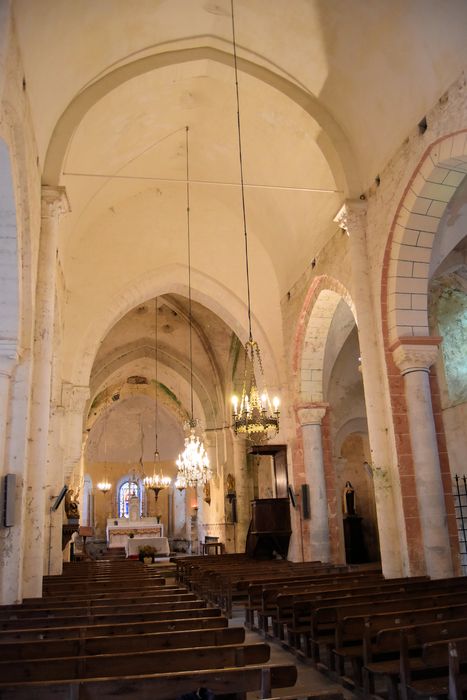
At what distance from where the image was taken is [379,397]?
9.95m

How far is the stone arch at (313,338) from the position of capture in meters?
13.2

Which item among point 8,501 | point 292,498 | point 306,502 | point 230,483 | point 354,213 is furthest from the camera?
point 230,483

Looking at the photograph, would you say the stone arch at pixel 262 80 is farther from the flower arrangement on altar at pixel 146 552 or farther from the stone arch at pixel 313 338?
the flower arrangement on altar at pixel 146 552

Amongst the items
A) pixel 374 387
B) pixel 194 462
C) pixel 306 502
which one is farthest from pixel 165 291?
pixel 374 387

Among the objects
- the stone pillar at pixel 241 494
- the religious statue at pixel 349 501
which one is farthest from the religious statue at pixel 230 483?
the religious statue at pixel 349 501

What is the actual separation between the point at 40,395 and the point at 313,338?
23.1 ft

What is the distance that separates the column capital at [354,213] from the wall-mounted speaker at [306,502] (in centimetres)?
619

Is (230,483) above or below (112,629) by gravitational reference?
above

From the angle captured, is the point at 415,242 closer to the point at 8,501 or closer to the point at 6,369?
the point at 6,369

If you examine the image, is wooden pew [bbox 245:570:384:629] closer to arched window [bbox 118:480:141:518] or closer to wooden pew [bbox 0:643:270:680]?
wooden pew [bbox 0:643:270:680]

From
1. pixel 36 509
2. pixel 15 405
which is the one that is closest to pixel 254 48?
pixel 15 405

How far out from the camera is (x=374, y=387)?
9.98m

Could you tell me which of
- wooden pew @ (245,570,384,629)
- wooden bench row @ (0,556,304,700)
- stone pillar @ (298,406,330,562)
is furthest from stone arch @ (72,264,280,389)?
wooden bench row @ (0,556,304,700)

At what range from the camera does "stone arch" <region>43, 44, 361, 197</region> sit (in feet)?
33.6
